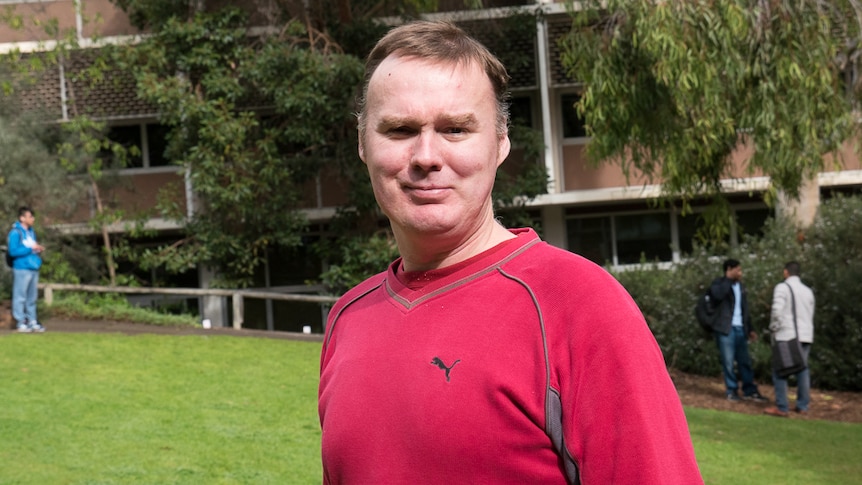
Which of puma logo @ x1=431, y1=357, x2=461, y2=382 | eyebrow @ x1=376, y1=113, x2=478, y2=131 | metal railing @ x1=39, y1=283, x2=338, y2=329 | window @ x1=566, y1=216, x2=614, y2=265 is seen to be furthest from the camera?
window @ x1=566, y1=216, x2=614, y2=265

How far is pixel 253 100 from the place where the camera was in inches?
834

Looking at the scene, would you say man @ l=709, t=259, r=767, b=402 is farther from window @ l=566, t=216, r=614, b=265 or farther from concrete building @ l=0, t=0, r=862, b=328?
window @ l=566, t=216, r=614, b=265

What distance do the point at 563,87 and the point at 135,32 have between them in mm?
9565

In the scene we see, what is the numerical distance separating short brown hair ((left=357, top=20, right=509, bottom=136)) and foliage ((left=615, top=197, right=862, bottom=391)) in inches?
599

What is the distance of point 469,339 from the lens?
6.75 feet

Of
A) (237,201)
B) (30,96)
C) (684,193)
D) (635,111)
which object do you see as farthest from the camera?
(30,96)

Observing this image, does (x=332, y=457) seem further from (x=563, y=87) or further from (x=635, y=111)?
(x=563, y=87)

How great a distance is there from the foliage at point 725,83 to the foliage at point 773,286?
162 inches

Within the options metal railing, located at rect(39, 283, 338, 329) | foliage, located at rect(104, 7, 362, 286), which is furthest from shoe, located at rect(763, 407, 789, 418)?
foliage, located at rect(104, 7, 362, 286)

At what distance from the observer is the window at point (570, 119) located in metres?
24.8

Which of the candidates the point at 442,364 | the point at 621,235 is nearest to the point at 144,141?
the point at 621,235

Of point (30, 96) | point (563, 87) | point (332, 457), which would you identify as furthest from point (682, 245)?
point (332, 457)

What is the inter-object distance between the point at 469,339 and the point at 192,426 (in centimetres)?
871

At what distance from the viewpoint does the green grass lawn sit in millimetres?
8734
